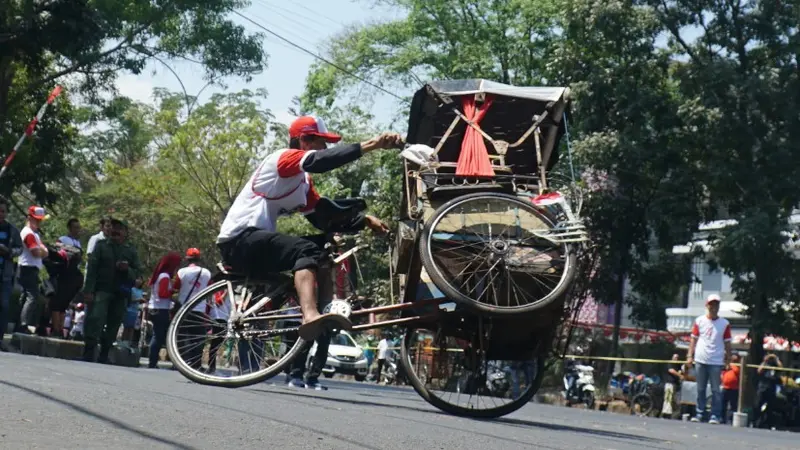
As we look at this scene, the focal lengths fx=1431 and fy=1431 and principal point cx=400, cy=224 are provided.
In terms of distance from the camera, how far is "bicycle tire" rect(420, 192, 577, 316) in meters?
8.86

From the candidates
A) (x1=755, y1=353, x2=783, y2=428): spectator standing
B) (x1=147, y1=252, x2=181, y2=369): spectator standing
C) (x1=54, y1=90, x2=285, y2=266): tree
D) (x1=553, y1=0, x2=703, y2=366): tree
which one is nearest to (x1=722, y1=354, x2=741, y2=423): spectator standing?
(x1=755, y1=353, x2=783, y2=428): spectator standing

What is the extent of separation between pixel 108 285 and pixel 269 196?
277 inches

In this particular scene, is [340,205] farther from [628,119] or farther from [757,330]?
[628,119]

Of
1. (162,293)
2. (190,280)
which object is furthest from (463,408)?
(162,293)

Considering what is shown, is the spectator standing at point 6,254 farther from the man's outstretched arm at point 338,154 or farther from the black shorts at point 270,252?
the man's outstretched arm at point 338,154

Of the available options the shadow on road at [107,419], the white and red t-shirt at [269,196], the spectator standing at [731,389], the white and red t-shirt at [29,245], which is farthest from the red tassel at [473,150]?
the spectator standing at [731,389]

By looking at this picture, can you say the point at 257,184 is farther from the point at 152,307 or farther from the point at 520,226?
the point at 152,307

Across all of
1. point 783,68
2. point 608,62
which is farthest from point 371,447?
point 608,62

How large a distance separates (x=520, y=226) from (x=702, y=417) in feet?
35.0

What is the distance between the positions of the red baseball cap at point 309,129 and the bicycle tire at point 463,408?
1.46m

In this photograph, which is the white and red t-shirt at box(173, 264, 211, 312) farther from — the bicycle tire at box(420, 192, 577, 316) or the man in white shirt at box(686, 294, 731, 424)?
the bicycle tire at box(420, 192, 577, 316)

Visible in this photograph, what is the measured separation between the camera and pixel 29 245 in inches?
642

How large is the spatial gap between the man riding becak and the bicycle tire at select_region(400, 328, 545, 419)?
887 millimetres

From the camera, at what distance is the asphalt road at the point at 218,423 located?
5996 millimetres
